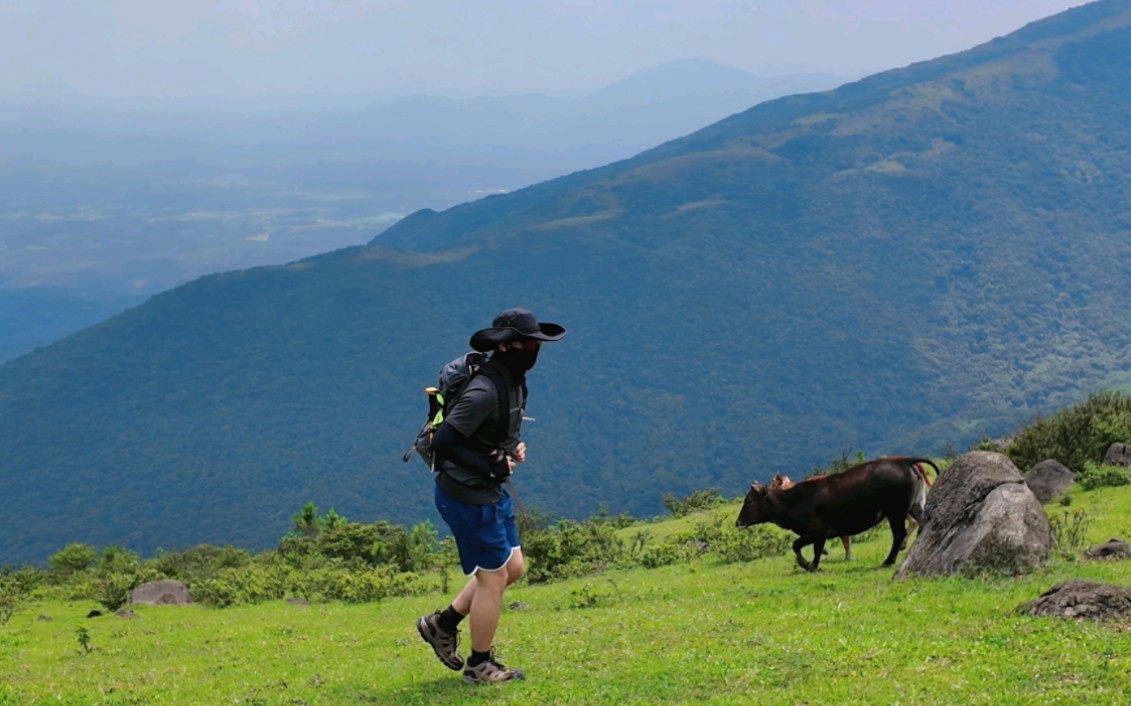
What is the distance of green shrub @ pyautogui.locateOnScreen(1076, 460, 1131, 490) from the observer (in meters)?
22.1

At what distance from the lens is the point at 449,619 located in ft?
33.7

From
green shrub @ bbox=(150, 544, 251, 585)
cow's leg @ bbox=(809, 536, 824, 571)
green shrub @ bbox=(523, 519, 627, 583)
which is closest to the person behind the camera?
cow's leg @ bbox=(809, 536, 824, 571)

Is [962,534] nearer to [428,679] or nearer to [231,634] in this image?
[428,679]

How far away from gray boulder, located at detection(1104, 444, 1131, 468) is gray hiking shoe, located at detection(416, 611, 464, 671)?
18.2 meters

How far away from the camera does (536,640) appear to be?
12.5 metres

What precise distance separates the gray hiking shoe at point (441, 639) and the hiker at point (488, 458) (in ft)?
1.25

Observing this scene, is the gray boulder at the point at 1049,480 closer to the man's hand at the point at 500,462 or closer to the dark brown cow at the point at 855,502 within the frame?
the dark brown cow at the point at 855,502

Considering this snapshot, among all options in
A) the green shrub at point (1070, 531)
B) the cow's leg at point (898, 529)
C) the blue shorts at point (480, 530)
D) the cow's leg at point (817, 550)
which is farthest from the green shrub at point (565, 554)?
the blue shorts at point (480, 530)

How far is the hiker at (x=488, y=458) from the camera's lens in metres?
9.51

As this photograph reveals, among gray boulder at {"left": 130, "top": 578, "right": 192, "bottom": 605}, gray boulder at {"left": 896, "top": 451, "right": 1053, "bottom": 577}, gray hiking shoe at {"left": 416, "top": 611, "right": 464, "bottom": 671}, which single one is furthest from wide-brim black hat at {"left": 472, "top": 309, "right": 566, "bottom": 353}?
gray boulder at {"left": 130, "top": 578, "right": 192, "bottom": 605}

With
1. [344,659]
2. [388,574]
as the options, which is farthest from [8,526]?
[344,659]

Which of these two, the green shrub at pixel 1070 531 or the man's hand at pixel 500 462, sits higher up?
the man's hand at pixel 500 462

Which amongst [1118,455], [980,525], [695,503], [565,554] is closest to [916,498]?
[980,525]

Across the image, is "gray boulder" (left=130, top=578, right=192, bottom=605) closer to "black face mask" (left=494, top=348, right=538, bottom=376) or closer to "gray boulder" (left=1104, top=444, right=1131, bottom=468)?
"black face mask" (left=494, top=348, right=538, bottom=376)
